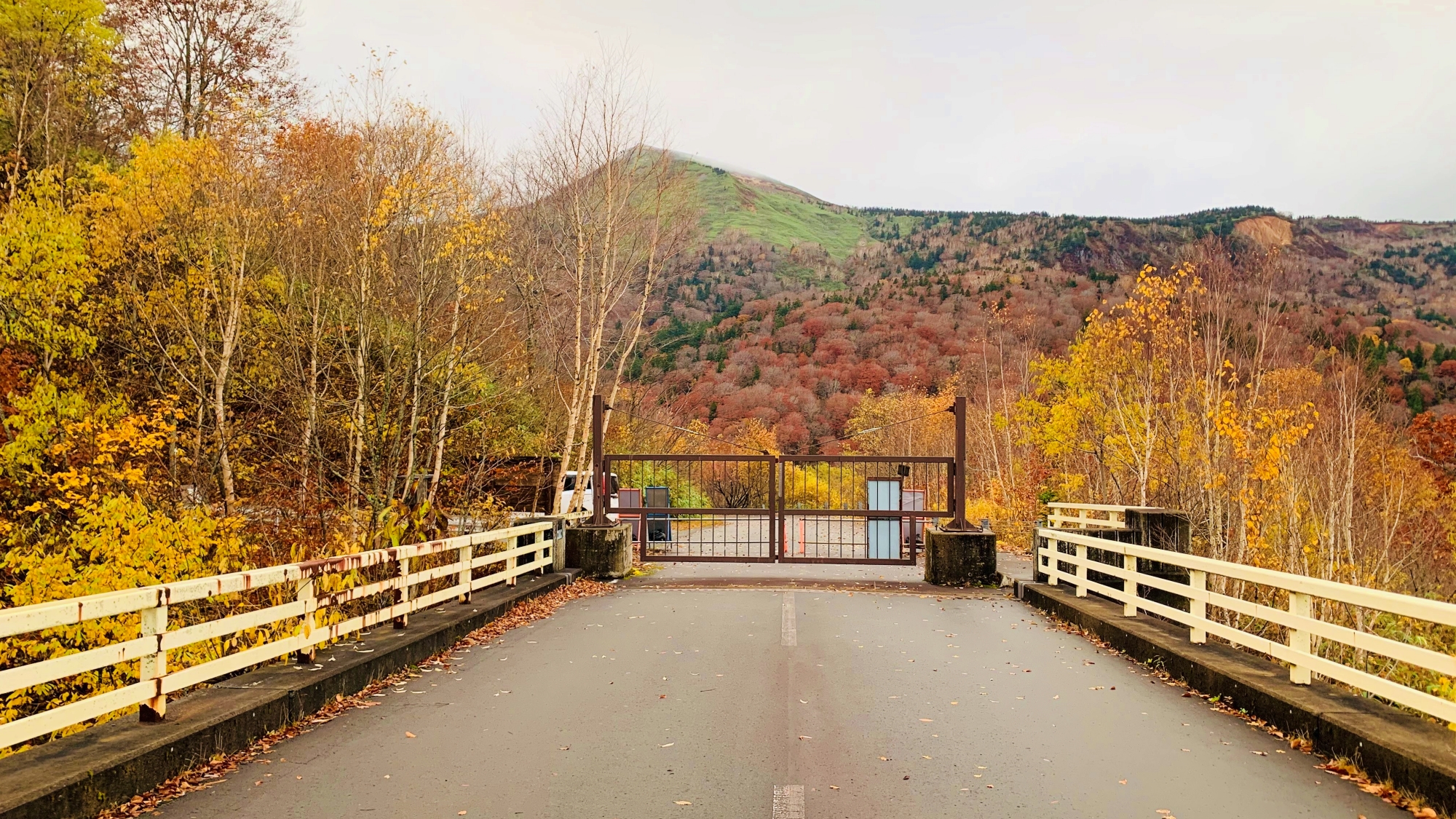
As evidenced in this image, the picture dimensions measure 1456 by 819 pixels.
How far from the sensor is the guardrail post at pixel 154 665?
18.6ft

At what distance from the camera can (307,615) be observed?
7.81 meters

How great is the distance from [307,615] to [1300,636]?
7579 millimetres

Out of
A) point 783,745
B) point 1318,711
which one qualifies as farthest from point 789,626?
point 1318,711

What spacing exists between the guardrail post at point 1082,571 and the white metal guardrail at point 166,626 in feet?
26.9

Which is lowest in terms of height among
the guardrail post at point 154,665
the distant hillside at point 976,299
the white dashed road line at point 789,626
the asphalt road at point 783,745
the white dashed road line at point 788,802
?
the white dashed road line at point 789,626

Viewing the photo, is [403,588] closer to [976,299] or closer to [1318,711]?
[1318,711]

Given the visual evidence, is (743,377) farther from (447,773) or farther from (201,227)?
(447,773)

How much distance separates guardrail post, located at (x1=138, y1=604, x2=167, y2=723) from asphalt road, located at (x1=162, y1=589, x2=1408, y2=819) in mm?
666

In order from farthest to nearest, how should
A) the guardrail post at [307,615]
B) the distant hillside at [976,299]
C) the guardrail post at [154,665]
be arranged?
1. the distant hillside at [976,299]
2. the guardrail post at [307,615]
3. the guardrail post at [154,665]

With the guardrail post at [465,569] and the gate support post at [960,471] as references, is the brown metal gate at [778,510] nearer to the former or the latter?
the gate support post at [960,471]

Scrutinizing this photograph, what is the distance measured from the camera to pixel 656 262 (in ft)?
73.6

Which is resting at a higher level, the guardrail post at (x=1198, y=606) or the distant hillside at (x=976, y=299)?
the distant hillside at (x=976, y=299)

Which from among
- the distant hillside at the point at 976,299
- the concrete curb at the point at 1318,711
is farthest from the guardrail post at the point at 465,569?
the distant hillside at the point at 976,299

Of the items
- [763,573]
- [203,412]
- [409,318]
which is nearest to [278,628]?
[409,318]
